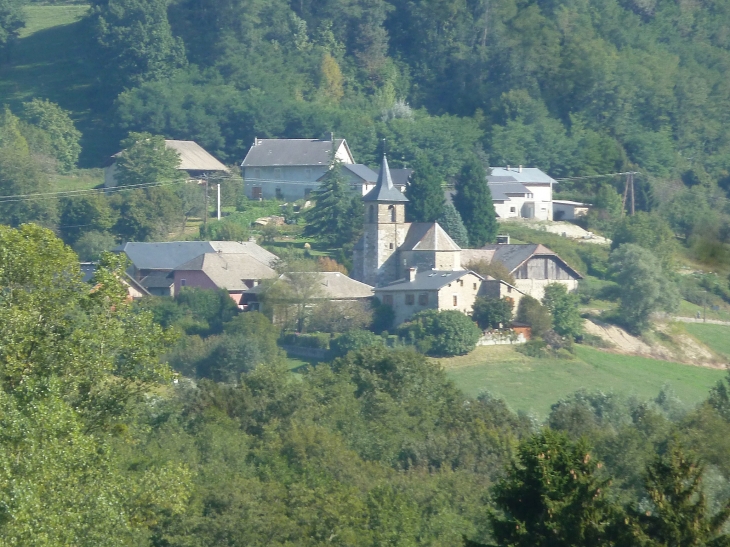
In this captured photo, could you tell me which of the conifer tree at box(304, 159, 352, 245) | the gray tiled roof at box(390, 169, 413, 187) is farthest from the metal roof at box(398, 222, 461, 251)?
the gray tiled roof at box(390, 169, 413, 187)

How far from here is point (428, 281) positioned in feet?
160

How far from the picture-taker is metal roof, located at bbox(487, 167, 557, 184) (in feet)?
207

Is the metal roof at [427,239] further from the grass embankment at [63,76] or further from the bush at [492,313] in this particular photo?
the grass embankment at [63,76]

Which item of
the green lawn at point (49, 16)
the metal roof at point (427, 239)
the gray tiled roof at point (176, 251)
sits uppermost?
the green lawn at point (49, 16)

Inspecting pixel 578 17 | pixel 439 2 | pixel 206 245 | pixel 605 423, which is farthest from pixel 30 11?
pixel 605 423

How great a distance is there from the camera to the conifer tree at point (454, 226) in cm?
5422

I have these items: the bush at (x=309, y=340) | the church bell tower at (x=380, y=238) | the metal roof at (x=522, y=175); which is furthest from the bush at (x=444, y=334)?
the metal roof at (x=522, y=175)

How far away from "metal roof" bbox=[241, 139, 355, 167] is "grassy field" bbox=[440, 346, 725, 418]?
2300cm

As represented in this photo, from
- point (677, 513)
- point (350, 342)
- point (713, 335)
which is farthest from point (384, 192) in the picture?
point (677, 513)

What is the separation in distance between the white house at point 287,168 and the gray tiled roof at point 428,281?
13.9 meters

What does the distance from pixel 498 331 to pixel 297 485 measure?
26.8 metres

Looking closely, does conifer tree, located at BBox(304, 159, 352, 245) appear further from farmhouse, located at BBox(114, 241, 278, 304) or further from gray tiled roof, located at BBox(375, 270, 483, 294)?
gray tiled roof, located at BBox(375, 270, 483, 294)

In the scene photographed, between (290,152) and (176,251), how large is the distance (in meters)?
Result: 15.7

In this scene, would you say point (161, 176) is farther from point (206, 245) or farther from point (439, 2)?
point (439, 2)
